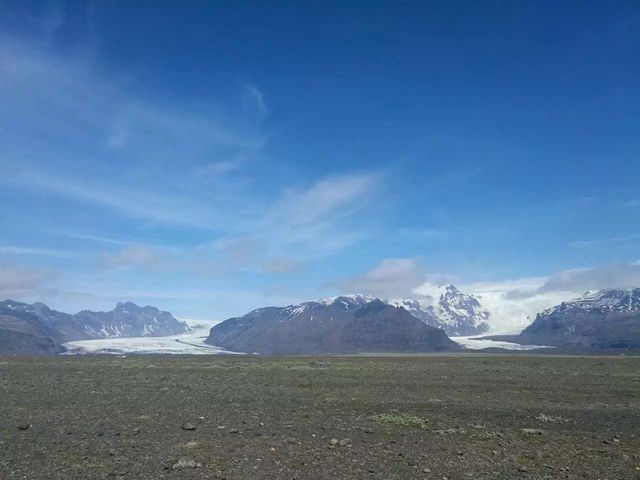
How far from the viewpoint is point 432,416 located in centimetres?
2712

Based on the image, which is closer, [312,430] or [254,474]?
[254,474]

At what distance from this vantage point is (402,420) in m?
25.1

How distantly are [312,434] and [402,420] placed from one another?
559 cm

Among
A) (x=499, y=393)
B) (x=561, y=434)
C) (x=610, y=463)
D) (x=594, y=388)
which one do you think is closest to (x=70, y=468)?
(x=610, y=463)

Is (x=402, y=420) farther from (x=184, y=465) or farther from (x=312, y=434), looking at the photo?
(x=184, y=465)

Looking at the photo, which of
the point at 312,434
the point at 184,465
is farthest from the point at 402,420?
the point at 184,465

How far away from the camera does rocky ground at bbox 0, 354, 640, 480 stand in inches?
635

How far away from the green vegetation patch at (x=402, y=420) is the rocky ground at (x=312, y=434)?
0.08 m

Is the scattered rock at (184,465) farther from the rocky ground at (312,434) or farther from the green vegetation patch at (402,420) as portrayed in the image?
the green vegetation patch at (402,420)

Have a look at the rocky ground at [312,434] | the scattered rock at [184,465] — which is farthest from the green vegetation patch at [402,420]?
the scattered rock at [184,465]

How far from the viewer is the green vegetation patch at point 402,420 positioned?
2433 cm

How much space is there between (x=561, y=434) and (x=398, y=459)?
31.3 ft

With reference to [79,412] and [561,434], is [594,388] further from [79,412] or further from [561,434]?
[79,412]

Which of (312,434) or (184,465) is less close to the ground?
(312,434)
